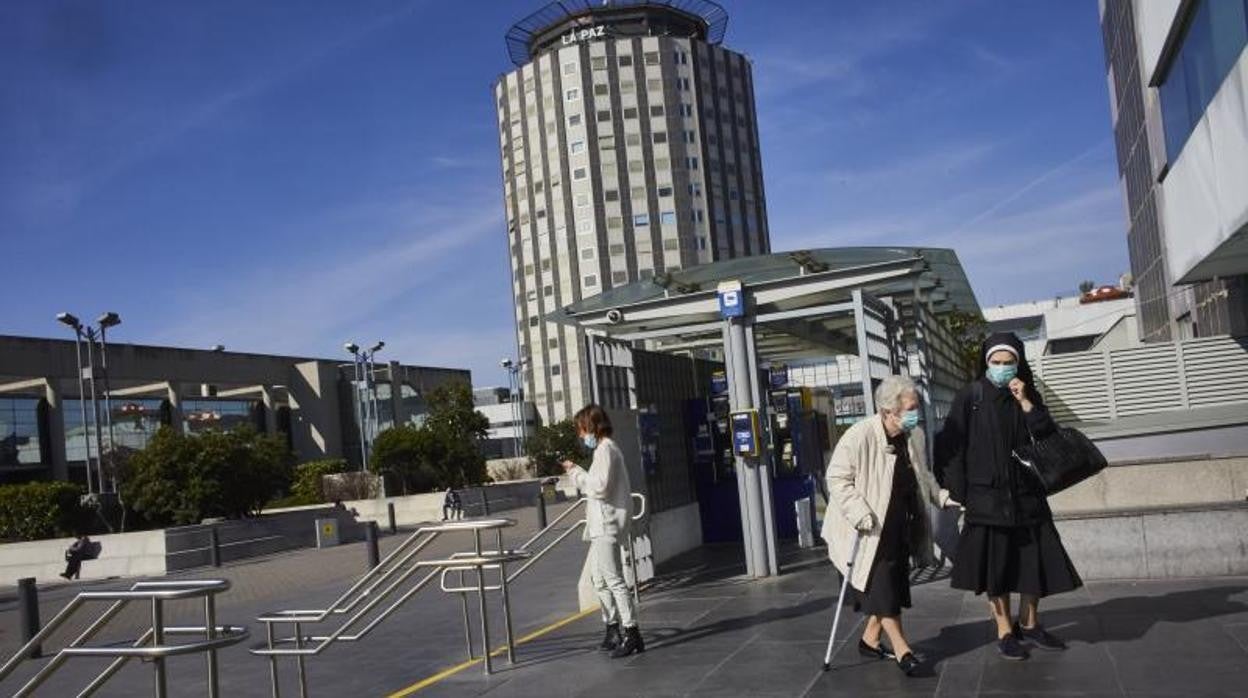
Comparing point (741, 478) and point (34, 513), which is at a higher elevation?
point (741, 478)

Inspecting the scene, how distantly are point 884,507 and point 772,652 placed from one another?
1.54 m

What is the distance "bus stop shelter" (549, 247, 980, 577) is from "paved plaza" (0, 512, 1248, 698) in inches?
43.3

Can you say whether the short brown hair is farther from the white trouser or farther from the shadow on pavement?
the shadow on pavement

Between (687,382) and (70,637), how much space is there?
9216 mm

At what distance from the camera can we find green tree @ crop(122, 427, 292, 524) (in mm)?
30703

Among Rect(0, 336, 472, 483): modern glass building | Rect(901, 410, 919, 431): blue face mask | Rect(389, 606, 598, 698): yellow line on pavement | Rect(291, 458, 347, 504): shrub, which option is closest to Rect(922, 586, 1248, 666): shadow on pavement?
Rect(901, 410, 919, 431): blue face mask

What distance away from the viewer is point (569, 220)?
97562 millimetres

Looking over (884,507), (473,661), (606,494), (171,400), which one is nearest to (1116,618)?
(884,507)

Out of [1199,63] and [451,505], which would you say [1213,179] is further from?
[451,505]

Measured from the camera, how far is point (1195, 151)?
50.8 feet

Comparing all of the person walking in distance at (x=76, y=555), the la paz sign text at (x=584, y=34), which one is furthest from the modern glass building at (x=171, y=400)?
the la paz sign text at (x=584, y=34)

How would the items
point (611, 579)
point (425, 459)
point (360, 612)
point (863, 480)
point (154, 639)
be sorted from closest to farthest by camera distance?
point (154, 639), point (863, 480), point (360, 612), point (611, 579), point (425, 459)

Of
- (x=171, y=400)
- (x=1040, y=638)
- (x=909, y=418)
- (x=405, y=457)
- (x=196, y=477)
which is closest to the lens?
(x=909, y=418)

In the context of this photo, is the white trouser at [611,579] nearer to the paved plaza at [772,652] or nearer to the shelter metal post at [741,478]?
the paved plaza at [772,652]
